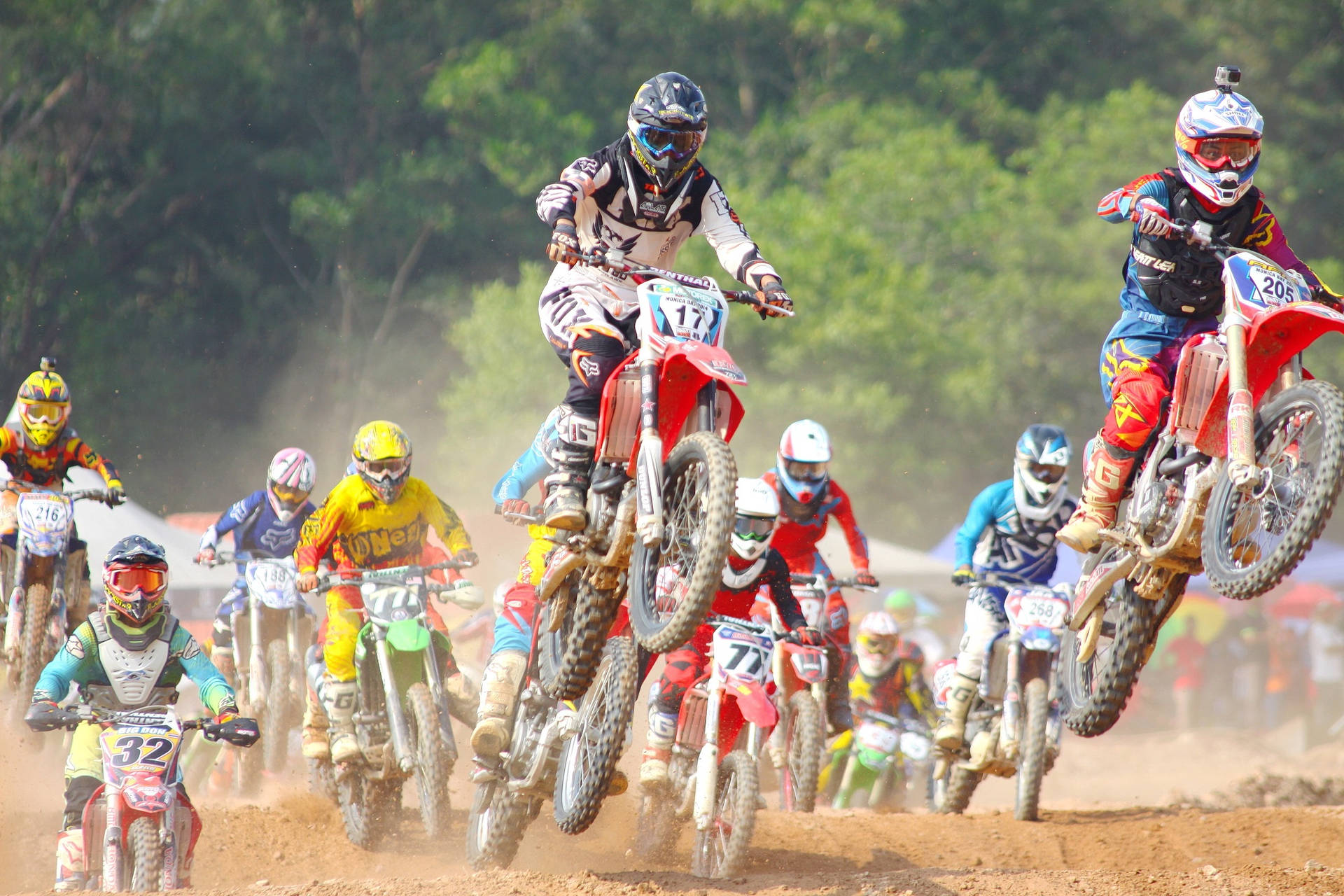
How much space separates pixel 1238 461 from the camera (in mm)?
6355

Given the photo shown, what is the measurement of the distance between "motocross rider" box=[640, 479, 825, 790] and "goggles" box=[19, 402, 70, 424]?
603cm

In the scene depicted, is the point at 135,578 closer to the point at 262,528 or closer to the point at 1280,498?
the point at 262,528

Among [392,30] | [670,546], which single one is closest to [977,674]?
[670,546]

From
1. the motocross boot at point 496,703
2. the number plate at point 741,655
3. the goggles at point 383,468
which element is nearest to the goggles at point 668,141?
the number plate at point 741,655

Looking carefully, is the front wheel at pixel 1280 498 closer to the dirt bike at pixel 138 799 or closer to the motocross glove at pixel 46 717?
the dirt bike at pixel 138 799

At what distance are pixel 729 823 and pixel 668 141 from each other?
3980 millimetres

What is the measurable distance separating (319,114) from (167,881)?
96.9ft

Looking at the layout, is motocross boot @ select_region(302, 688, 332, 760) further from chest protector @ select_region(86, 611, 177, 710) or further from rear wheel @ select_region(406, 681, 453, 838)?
chest protector @ select_region(86, 611, 177, 710)

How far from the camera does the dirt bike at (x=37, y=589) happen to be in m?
11.8

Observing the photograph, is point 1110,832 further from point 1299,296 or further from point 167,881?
point 167,881

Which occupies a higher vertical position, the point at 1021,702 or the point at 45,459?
the point at 45,459

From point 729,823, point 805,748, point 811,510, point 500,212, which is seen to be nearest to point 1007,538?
point 811,510

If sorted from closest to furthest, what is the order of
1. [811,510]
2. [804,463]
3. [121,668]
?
1. [121,668]
2. [804,463]
3. [811,510]

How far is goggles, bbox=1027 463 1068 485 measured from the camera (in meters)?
10.9
